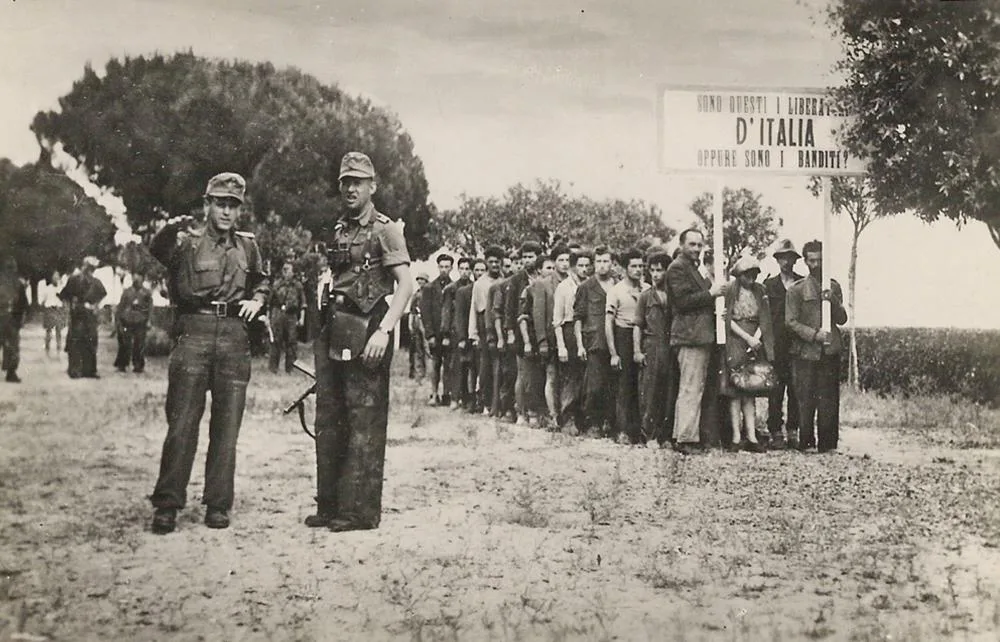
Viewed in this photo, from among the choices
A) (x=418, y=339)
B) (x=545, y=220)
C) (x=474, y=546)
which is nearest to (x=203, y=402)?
(x=474, y=546)

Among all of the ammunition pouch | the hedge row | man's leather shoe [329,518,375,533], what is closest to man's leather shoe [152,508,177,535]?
man's leather shoe [329,518,375,533]

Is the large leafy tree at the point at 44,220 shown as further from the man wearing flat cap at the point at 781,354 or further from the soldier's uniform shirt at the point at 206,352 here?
the man wearing flat cap at the point at 781,354

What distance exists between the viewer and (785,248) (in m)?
5.48

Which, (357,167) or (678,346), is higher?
(357,167)

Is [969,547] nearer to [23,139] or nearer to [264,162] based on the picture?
[264,162]

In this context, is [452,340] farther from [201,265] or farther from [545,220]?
[201,265]

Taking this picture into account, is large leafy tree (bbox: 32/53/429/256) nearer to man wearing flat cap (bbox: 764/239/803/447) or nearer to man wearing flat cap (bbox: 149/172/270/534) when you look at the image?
man wearing flat cap (bbox: 149/172/270/534)

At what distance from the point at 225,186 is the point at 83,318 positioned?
105 centimetres

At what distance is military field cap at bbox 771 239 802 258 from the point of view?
17.6ft

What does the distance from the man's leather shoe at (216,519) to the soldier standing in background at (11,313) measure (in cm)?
109

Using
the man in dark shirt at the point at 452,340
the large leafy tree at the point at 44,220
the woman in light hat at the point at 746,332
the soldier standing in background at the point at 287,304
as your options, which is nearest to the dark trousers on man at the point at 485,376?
the man in dark shirt at the point at 452,340

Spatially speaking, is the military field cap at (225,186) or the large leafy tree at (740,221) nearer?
the military field cap at (225,186)

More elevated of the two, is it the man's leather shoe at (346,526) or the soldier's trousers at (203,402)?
the soldier's trousers at (203,402)

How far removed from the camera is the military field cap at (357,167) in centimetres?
396
